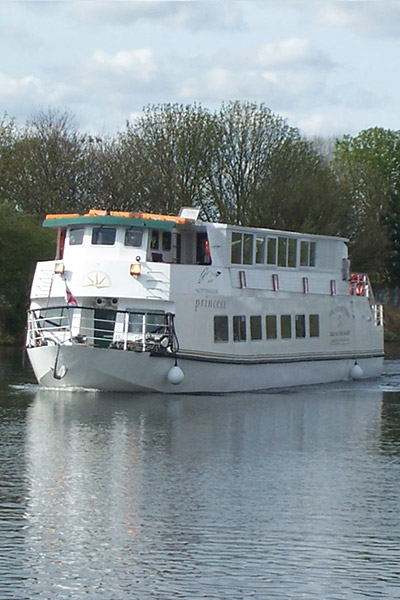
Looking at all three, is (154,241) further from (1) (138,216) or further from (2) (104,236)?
(2) (104,236)

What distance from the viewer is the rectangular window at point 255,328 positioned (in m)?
34.8

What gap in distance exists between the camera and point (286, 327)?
3641cm

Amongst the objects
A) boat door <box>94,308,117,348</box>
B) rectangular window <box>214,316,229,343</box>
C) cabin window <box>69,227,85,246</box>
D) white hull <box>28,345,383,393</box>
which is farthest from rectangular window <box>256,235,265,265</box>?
cabin window <box>69,227,85,246</box>

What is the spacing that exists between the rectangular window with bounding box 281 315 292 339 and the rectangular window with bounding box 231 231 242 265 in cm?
257

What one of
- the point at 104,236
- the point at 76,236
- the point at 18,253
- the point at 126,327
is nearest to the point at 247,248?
the point at 104,236

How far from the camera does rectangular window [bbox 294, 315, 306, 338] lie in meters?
36.8

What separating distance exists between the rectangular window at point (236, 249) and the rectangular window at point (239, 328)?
155cm

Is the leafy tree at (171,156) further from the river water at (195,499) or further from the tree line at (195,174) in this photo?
the river water at (195,499)

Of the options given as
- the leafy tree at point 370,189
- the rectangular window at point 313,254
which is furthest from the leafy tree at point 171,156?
the rectangular window at point 313,254

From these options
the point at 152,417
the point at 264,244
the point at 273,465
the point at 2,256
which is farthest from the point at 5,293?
the point at 273,465

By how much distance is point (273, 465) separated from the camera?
74.9ft

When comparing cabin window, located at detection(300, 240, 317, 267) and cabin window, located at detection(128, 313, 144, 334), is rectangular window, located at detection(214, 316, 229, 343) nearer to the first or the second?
cabin window, located at detection(128, 313, 144, 334)

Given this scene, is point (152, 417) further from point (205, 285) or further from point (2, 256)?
point (2, 256)

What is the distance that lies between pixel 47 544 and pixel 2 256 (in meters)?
38.6
